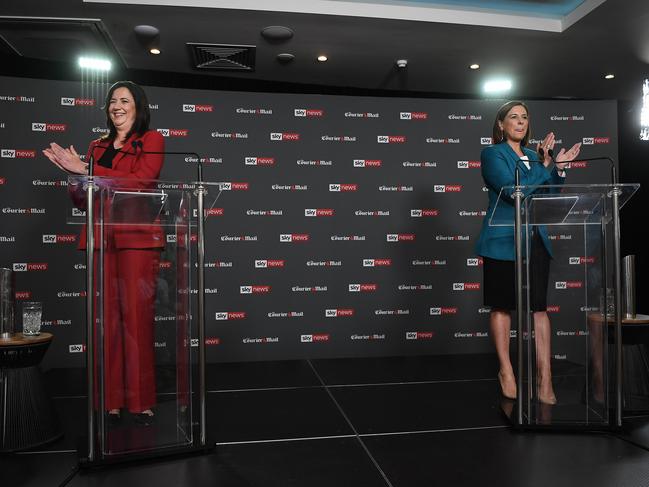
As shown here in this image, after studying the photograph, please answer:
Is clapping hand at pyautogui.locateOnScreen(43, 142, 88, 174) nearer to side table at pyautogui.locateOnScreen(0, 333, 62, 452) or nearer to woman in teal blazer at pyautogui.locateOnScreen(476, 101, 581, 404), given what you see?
side table at pyautogui.locateOnScreen(0, 333, 62, 452)

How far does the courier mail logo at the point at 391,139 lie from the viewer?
4.56 metres

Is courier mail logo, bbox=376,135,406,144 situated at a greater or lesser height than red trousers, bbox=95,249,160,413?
greater

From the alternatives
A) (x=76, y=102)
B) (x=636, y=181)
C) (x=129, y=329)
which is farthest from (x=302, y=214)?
(x=636, y=181)

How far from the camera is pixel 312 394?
2.99 m

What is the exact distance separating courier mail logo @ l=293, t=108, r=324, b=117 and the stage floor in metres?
2.46

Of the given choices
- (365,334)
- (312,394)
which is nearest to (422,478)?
(312,394)

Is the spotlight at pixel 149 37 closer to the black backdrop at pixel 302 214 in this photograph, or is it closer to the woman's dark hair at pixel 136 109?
the black backdrop at pixel 302 214

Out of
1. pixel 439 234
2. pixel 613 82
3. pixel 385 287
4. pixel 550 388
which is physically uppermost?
pixel 613 82

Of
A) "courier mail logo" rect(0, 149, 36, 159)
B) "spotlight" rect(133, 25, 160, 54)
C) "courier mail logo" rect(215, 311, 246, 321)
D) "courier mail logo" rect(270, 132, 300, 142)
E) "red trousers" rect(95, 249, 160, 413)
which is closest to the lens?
"red trousers" rect(95, 249, 160, 413)

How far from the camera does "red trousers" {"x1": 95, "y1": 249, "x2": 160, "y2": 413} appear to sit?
1906 millimetres

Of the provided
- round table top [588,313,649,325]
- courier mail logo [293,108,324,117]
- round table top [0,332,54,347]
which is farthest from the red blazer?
courier mail logo [293,108,324,117]

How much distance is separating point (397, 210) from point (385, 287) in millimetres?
712

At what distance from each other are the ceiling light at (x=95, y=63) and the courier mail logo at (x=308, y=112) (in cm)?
160

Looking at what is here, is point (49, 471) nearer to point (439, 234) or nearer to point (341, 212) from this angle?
point (341, 212)
